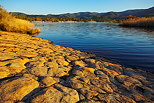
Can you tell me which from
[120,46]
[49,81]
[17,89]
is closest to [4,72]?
[17,89]

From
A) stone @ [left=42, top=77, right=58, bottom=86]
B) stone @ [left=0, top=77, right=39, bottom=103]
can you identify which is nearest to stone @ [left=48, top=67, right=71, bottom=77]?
stone @ [left=42, top=77, right=58, bottom=86]

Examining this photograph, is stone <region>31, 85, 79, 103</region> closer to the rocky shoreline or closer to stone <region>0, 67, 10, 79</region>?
the rocky shoreline

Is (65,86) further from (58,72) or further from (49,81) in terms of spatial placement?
(58,72)

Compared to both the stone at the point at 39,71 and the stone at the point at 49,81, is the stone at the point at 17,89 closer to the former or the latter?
the stone at the point at 49,81

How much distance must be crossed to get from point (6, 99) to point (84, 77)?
5.66 feet

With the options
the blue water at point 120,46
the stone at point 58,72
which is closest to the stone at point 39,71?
the stone at point 58,72

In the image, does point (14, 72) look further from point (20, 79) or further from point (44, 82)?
point (44, 82)

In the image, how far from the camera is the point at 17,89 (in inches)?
81.7

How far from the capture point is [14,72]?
2785 mm

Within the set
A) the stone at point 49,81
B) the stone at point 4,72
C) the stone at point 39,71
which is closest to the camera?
the stone at point 49,81

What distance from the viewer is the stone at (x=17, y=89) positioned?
6.18 feet

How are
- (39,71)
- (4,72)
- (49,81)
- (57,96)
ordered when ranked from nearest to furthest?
(57,96) < (49,81) < (4,72) < (39,71)

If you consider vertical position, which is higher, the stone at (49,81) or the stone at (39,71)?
the stone at (39,71)

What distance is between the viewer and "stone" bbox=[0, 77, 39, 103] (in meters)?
1.88
